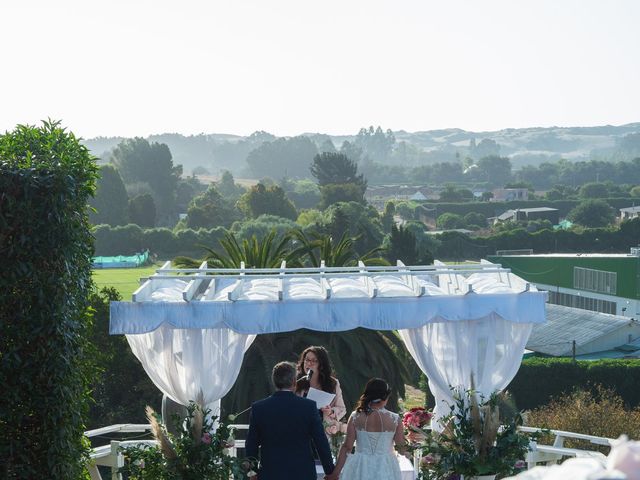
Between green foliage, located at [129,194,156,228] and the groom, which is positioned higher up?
the groom

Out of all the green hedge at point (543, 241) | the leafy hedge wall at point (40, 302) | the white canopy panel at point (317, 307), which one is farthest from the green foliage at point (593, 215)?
the leafy hedge wall at point (40, 302)

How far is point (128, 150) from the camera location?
11450 centimetres

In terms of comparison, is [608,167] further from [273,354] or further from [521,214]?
[273,354]

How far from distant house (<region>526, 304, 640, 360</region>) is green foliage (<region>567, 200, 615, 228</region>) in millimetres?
56813

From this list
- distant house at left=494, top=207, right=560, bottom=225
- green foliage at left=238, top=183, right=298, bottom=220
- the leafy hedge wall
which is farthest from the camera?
distant house at left=494, top=207, right=560, bottom=225

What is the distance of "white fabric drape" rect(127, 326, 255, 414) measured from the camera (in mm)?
7605

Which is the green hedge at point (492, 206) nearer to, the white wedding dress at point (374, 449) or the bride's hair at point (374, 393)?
the white wedding dress at point (374, 449)

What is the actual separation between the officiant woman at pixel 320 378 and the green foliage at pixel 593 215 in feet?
283

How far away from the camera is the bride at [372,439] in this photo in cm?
630

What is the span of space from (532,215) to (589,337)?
6604 centimetres

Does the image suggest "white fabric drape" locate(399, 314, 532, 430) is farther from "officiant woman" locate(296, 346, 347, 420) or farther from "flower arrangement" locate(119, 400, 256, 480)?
"flower arrangement" locate(119, 400, 256, 480)

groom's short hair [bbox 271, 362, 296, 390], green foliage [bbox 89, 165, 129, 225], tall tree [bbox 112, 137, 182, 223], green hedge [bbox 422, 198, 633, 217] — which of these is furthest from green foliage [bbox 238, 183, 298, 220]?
groom's short hair [bbox 271, 362, 296, 390]

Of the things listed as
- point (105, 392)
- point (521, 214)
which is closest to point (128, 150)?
point (521, 214)

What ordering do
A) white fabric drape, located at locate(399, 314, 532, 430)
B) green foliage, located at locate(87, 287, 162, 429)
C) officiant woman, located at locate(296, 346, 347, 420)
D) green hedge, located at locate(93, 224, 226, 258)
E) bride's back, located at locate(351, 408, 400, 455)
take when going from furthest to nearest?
green hedge, located at locate(93, 224, 226, 258), green foliage, located at locate(87, 287, 162, 429), white fabric drape, located at locate(399, 314, 532, 430), officiant woman, located at locate(296, 346, 347, 420), bride's back, located at locate(351, 408, 400, 455)
